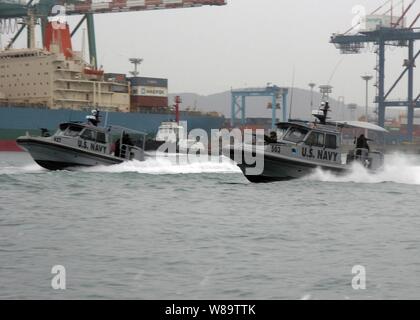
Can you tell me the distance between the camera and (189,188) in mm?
29922

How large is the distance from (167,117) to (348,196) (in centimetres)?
8666

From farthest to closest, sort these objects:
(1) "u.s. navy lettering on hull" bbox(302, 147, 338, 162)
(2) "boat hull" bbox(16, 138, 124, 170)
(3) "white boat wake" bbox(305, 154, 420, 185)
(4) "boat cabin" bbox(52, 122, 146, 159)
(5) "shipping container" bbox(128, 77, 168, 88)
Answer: (5) "shipping container" bbox(128, 77, 168, 88) → (4) "boat cabin" bbox(52, 122, 146, 159) → (2) "boat hull" bbox(16, 138, 124, 170) → (3) "white boat wake" bbox(305, 154, 420, 185) → (1) "u.s. navy lettering on hull" bbox(302, 147, 338, 162)

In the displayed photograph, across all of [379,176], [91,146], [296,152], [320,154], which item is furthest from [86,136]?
[379,176]

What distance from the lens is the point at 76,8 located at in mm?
112125

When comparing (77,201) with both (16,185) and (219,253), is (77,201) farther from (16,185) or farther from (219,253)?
(219,253)

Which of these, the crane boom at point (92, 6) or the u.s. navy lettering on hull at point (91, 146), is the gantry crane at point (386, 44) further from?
the u.s. navy lettering on hull at point (91, 146)

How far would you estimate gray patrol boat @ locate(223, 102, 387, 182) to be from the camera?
30094 millimetres

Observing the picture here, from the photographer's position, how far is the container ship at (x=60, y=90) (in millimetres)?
98988

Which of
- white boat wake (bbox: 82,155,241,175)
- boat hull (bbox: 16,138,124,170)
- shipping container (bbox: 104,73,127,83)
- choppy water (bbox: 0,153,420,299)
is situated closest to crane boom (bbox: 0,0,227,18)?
shipping container (bbox: 104,73,127,83)

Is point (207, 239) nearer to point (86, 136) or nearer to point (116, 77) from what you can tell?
point (86, 136)

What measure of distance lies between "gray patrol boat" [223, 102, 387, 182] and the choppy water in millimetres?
660

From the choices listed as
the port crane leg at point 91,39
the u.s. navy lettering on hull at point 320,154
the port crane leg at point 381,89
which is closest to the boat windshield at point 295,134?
the u.s. navy lettering on hull at point 320,154

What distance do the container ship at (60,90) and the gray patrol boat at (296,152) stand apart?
222ft

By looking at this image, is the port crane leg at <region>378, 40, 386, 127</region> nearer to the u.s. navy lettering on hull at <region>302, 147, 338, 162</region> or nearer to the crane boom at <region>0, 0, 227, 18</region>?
the crane boom at <region>0, 0, 227, 18</region>
